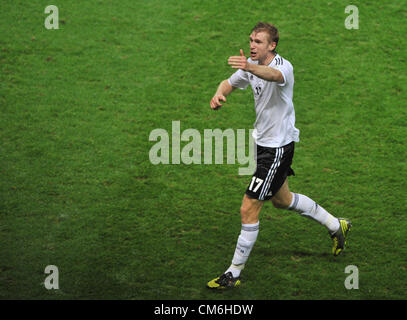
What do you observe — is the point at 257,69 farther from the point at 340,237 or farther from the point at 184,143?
the point at 184,143

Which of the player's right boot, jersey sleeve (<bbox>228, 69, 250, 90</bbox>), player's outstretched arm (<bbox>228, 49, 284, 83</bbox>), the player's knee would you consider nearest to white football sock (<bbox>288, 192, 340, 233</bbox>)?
the player's knee

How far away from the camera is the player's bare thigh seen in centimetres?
599

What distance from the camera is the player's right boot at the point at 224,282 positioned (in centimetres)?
580

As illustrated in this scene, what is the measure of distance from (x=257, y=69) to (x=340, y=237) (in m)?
2.16

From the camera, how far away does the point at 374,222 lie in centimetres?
684

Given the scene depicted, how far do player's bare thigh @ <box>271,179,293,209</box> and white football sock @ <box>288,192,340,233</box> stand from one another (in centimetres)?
6

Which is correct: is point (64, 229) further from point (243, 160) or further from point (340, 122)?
point (340, 122)

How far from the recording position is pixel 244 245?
226 inches

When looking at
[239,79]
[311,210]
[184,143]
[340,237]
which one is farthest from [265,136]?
[184,143]

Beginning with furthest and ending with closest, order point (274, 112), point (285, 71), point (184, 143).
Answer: point (184, 143)
point (274, 112)
point (285, 71)

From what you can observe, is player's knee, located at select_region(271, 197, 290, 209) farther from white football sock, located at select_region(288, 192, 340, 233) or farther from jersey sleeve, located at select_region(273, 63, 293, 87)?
jersey sleeve, located at select_region(273, 63, 293, 87)

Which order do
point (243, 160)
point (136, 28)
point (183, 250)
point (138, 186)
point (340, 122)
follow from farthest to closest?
point (136, 28), point (340, 122), point (243, 160), point (138, 186), point (183, 250)

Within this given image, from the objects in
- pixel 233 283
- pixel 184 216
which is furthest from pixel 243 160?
pixel 233 283

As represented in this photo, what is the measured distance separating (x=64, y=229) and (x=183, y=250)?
1369 millimetres
